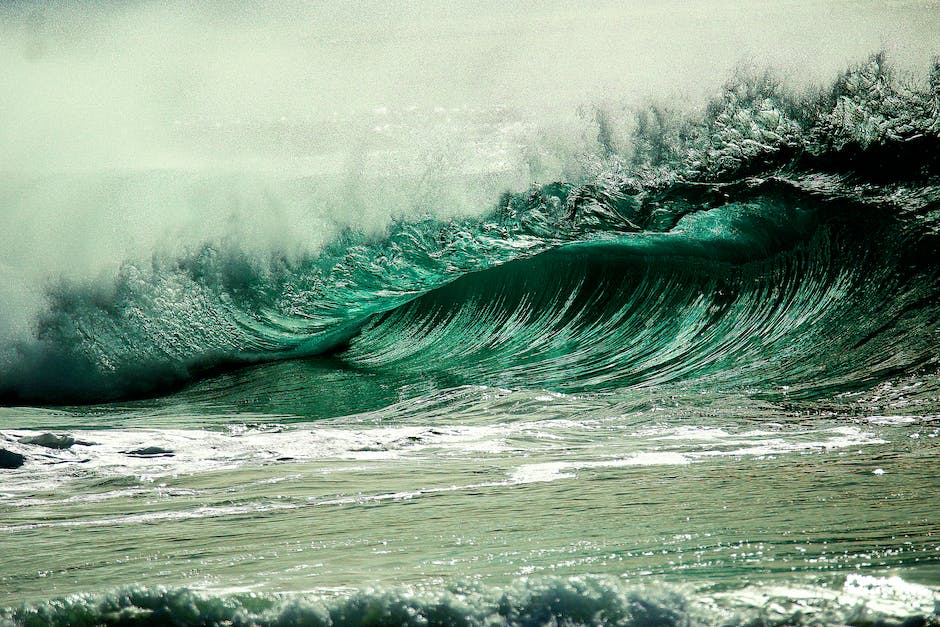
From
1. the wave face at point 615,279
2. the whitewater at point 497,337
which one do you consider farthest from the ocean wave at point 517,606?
the wave face at point 615,279

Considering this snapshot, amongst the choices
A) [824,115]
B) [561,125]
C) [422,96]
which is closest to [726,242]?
[824,115]

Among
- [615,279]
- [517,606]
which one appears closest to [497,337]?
[615,279]

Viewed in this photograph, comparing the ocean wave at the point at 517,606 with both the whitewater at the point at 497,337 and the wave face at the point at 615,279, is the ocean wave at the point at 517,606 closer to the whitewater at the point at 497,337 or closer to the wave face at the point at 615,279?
the whitewater at the point at 497,337

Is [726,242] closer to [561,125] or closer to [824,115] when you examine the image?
[824,115]

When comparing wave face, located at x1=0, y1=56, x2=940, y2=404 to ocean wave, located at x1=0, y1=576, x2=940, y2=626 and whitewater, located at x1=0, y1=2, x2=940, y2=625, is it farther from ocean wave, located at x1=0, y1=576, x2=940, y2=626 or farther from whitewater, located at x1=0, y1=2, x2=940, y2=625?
ocean wave, located at x1=0, y1=576, x2=940, y2=626

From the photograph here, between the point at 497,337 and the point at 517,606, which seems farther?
the point at 497,337

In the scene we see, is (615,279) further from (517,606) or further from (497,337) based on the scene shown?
(517,606)
